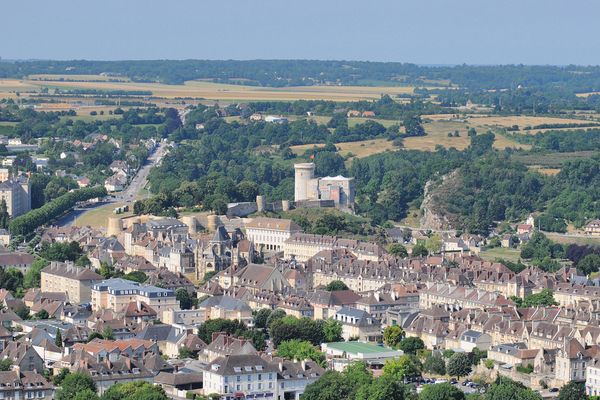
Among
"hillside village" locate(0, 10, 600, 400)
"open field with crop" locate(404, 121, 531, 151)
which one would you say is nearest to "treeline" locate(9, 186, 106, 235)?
"hillside village" locate(0, 10, 600, 400)

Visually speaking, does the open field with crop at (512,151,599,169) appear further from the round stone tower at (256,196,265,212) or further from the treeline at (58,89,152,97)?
the treeline at (58,89,152,97)

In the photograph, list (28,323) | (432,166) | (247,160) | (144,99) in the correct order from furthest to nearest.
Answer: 1. (144,99)
2. (247,160)
3. (432,166)
4. (28,323)

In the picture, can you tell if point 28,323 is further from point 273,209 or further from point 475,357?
point 273,209

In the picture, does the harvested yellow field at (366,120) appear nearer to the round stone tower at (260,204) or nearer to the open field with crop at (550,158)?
the open field with crop at (550,158)

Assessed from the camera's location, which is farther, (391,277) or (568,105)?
(568,105)

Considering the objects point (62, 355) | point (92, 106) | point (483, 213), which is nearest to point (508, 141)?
point (483, 213)
